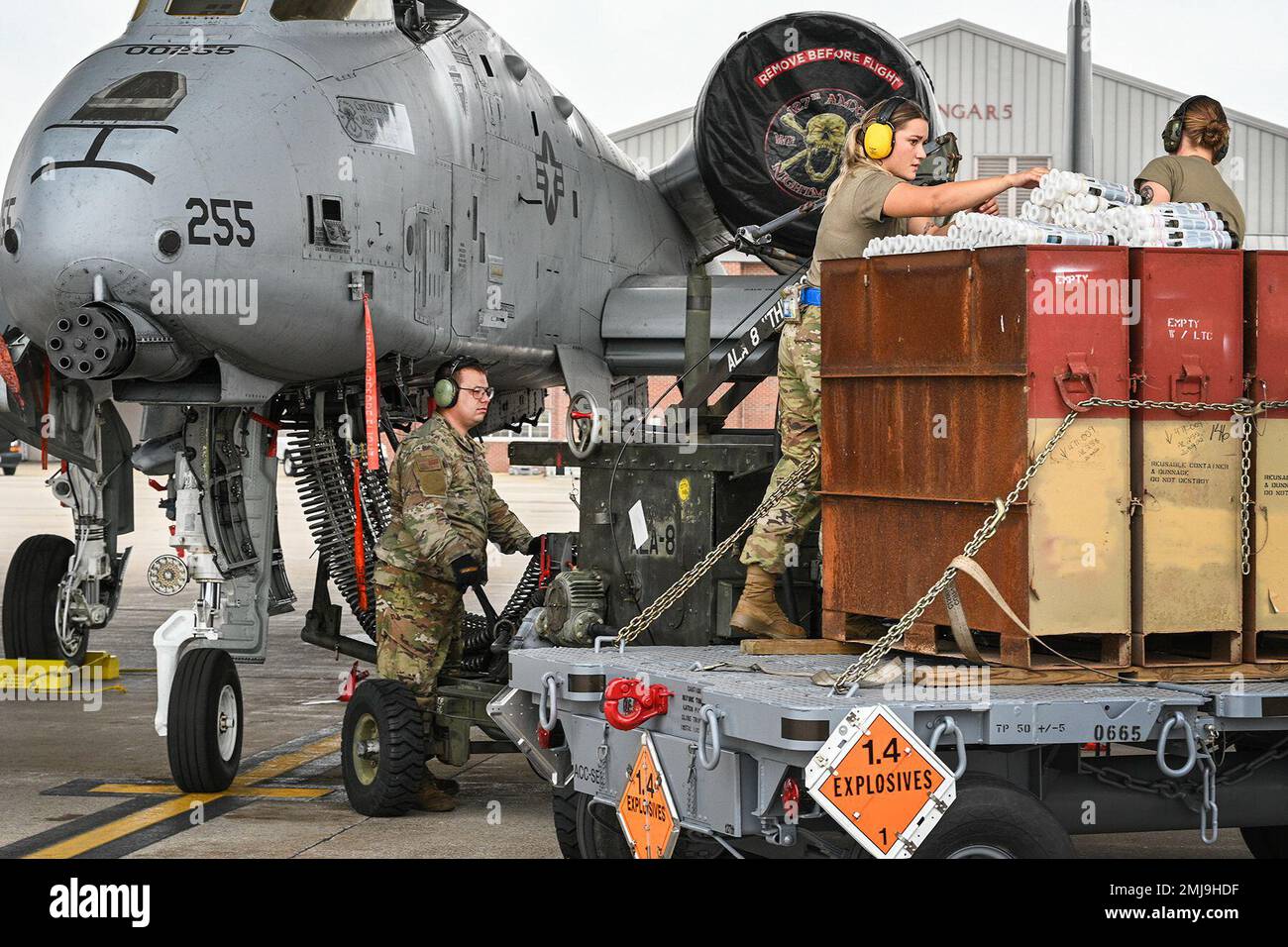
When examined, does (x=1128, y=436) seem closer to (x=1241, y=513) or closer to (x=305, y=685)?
(x=1241, y=513)

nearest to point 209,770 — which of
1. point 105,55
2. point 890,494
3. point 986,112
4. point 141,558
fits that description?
point 105,55

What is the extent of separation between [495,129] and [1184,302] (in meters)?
6.07

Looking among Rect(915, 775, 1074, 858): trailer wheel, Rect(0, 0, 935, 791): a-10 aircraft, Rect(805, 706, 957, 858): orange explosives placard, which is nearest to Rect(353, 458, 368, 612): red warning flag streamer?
Rect(0, 0, 935, 791): a-10 aircraft

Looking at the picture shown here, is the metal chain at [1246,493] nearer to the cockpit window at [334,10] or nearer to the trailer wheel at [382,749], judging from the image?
the trailer wheel at [382,749]

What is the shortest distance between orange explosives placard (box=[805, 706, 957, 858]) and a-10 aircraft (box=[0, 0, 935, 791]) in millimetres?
4196

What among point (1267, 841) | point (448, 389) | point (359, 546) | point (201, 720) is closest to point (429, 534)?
point (448, 389)

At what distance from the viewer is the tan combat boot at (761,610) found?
646 cm

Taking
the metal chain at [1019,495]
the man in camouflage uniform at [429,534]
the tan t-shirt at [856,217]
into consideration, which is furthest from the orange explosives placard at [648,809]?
the man in camouflage uniform at [429,534]

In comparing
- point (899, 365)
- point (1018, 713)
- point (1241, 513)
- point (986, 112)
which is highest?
point (986, 112)

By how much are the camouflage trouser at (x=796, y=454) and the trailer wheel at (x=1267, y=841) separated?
1.98 meters

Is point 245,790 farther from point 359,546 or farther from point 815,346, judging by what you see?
point 815,346

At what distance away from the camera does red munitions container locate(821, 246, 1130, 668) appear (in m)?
5.14

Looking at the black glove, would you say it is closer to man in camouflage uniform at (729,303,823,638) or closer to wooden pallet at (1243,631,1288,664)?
man in camouflage uniform at (729,303,823,638)

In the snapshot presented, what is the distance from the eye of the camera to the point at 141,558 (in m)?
26.2
